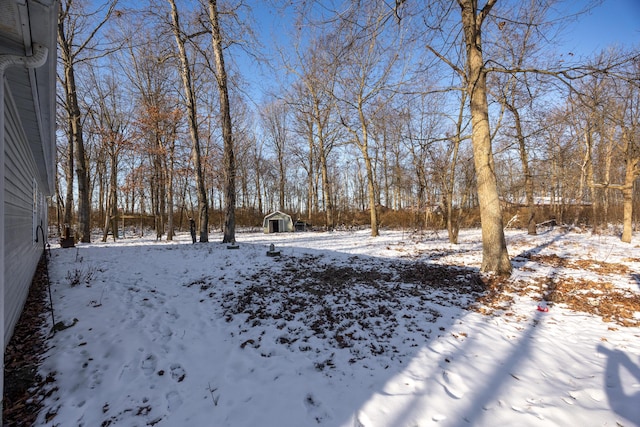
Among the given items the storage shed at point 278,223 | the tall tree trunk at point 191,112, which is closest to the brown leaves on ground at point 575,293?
the tall tree trunk at point 191,112

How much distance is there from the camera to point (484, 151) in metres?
6.19

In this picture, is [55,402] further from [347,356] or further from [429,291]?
[429,291]

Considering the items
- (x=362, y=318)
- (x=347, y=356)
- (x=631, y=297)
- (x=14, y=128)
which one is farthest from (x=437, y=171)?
(x=14, y=128)

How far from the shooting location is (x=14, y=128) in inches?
153

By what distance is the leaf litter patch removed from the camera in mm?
3482

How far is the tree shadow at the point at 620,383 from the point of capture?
2168mm

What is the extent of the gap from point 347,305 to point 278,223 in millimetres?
18278

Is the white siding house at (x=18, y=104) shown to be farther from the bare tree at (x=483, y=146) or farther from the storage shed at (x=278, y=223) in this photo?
the storage shed at (x=278, y=223)

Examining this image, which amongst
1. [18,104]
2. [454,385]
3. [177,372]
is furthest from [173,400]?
[18,104]

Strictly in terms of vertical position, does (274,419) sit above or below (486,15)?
below

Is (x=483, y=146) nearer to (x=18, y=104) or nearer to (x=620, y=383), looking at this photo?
(x=620, y=383)

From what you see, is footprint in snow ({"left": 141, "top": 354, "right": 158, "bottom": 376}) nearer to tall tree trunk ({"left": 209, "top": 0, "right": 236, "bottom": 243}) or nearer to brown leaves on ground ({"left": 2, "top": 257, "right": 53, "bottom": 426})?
brown leaves on ground ({"left": 2, "top": 257, "right": 53, "bottom": 426})

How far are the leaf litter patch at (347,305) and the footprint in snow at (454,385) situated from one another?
0.53 meters

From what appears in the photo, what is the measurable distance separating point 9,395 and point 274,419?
254cm
